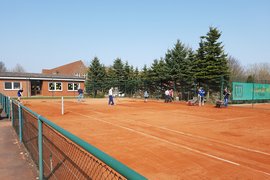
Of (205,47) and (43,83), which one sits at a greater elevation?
(205,47)

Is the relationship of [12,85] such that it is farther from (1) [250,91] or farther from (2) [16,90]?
(1) [250,91]

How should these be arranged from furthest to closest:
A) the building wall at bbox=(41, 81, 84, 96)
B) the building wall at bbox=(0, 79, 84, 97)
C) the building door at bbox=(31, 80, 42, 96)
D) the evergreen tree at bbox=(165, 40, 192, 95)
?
the building door at bbox=(31, 80, 42, 96)
the building wall at bbox=(41, 81, 84, 96)
the building wall at bbox=(0, 79, 84, 97)
the evergreen tree at bbox=(165, 40, 192, 95)

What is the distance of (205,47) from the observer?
1254 inches

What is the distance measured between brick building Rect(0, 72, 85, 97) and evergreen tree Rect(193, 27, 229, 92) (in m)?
24.0

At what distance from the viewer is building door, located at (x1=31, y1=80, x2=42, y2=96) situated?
4262 cm

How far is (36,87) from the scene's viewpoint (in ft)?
142

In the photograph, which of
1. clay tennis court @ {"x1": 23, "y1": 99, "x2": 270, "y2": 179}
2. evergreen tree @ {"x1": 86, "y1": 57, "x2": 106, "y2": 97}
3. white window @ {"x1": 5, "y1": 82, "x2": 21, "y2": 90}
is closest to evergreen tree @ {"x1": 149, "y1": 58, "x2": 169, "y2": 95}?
evergreen tree @ {"x1": 86, "y1": 57, "x2": 106, "y2": 97}

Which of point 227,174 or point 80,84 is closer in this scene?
point 227,174

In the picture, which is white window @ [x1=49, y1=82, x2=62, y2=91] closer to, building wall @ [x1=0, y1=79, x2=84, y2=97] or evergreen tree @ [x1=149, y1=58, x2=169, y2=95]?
building wall @ [x1=0, y1=79, x2=84, y2=97]

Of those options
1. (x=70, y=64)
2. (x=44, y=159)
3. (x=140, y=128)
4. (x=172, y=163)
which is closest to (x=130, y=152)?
(x=172, y=163)

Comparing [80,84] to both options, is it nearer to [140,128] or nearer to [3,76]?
[3,76]

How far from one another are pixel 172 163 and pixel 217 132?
490 cm

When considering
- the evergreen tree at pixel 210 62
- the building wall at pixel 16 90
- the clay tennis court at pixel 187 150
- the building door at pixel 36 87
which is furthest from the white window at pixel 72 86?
the clay tennis court at pixel 187 150

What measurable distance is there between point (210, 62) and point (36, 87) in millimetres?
30403
